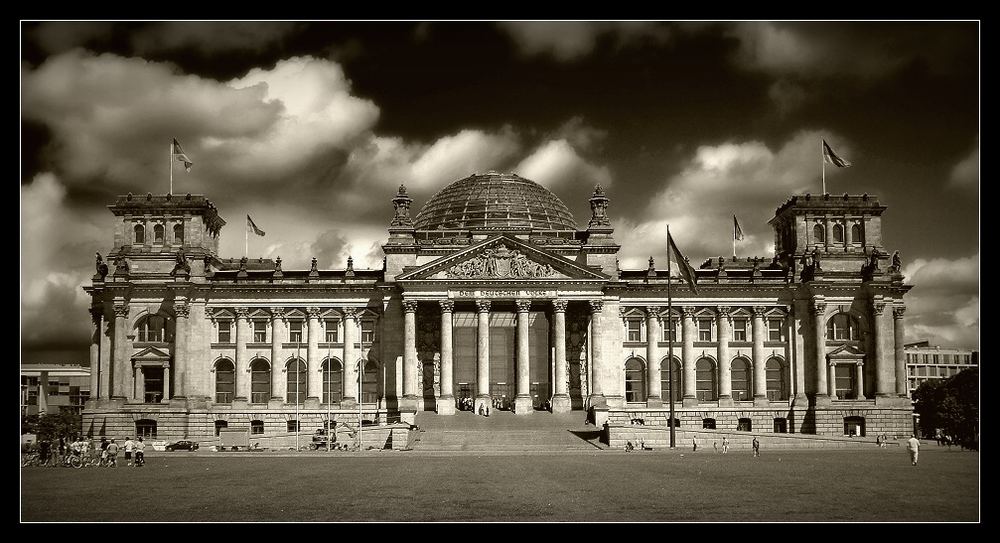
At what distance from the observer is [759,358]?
92438 millimetres

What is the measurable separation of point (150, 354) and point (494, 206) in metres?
33.5

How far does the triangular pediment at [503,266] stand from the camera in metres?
86.0

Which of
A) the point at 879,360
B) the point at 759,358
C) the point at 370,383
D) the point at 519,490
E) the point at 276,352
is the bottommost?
the point at 519,490

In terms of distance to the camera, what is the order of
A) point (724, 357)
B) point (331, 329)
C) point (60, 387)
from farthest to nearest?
point (60, 387) < point (331, 329) < point (724, 357)

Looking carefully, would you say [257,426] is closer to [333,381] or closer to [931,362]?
[333,381]

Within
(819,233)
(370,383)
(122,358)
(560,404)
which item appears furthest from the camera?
(819,233)

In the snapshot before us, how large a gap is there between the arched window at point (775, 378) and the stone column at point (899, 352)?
30.5 feet

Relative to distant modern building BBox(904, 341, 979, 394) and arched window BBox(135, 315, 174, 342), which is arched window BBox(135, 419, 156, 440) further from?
distant modern building BBox(904, 341, 979, 394)

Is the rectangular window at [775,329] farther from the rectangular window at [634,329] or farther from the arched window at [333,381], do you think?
the arched window at [333,381]

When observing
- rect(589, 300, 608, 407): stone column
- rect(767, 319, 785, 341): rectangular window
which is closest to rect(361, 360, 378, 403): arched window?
rect(589, 300, 608, 407): stone column

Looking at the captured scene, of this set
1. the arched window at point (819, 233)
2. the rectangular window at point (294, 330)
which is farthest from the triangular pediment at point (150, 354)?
the arched window at point (819, 233)

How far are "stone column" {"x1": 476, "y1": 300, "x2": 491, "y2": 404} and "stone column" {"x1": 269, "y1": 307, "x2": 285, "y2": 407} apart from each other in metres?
17.7

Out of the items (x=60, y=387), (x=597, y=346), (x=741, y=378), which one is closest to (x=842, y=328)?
(x=741, y=378)
